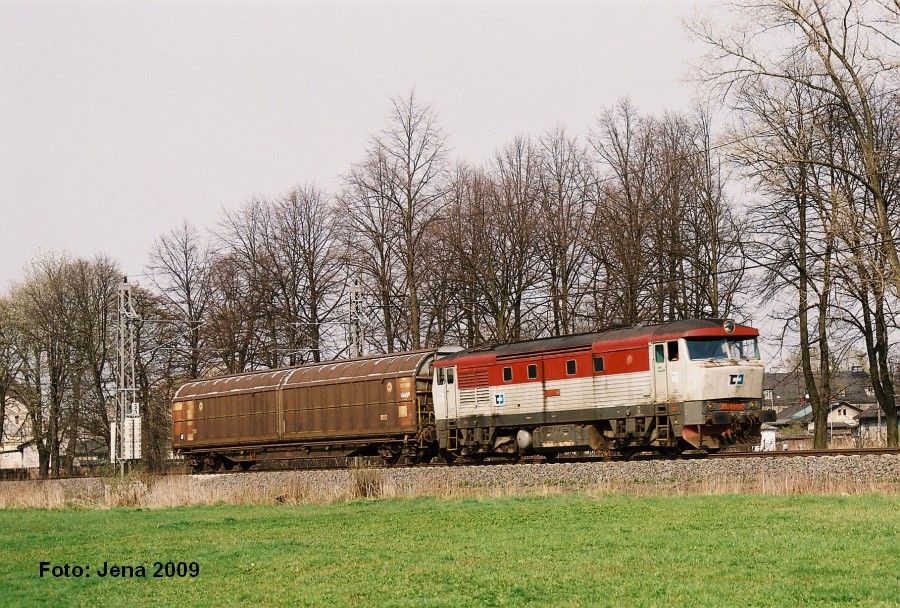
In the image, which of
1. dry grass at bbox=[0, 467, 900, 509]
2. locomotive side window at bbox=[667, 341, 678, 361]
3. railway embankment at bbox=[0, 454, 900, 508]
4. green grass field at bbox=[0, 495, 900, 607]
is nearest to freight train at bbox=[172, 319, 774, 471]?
locomotive side window at bbox=[667, 341, 678, 361]

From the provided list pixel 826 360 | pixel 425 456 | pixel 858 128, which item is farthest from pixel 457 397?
pixel 826 360

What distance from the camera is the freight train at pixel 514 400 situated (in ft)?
93.3

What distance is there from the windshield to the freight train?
0.03m

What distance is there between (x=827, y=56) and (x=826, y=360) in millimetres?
15721

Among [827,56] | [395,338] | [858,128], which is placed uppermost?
[827,56]

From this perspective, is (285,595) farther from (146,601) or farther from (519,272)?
(519,272)

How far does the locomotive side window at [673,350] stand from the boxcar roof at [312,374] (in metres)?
10.1

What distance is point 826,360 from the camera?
43.3 metres

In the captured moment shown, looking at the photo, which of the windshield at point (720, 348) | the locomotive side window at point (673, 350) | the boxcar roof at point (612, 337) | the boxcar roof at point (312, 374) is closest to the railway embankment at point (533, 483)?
the locomotive side window at point (673, 350)

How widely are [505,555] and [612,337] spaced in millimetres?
16694

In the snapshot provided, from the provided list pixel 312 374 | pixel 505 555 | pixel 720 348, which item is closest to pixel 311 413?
pixel 312 374

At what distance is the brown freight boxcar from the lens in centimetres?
3606

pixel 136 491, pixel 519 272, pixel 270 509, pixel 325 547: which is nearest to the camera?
pixel 325 547

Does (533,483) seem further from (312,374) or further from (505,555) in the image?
(312,374)
